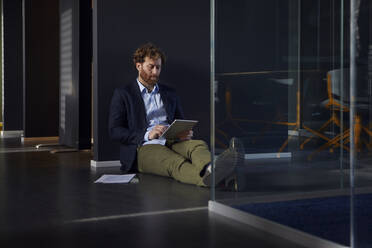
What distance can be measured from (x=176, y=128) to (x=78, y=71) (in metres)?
2.61

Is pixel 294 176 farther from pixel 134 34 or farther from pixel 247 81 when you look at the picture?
pixel 134 34

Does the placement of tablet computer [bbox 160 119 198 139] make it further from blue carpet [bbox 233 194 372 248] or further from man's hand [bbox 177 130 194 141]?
blue carpet [bbox 233 194 372 248]

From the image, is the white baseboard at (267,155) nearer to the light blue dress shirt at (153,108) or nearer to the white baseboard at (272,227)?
the white baseboard at (272,227)

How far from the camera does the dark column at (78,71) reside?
6.61 meters

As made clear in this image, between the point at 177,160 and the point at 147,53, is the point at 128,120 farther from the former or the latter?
the point at 177,160

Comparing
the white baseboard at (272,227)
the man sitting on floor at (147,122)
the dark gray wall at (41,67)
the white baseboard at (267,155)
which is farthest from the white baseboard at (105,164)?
the dark gray wall at (41,67)

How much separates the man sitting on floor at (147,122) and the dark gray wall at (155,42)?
1.58ft

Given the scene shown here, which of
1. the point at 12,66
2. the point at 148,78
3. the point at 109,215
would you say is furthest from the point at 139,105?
the point at 12,66

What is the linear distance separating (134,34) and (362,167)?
3.52 meters

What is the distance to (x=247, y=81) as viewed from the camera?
2.83m

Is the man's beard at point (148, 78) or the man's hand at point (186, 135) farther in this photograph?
the man's beard at point (148, 78)

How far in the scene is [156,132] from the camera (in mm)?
4504

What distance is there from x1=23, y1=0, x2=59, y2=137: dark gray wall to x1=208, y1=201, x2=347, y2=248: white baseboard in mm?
5295

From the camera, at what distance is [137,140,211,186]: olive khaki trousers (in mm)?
4066
